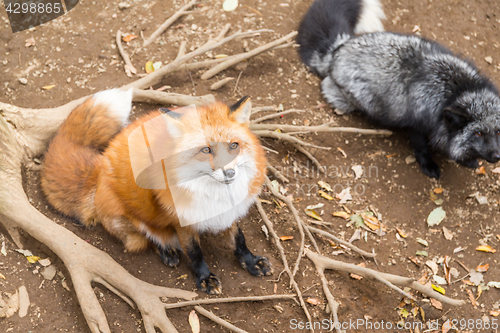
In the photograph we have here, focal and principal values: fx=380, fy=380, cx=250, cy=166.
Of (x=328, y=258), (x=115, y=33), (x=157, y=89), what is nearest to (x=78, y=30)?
(x=115, y=33)

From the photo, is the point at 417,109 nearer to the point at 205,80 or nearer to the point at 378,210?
the point at 378,210

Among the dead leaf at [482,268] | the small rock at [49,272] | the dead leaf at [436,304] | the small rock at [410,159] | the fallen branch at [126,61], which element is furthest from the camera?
the small rock at [410,159]

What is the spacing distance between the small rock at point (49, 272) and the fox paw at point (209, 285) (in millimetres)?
1236

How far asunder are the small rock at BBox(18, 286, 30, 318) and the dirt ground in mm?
35

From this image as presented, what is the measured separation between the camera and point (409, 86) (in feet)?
15.7

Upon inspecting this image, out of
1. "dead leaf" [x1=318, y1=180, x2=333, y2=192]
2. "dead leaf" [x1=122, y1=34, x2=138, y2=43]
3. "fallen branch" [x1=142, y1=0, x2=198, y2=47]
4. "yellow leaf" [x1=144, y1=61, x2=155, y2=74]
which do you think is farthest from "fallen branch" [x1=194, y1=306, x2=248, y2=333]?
"dead leaf" [x1=122, y1=34, x2=138, y2=43]

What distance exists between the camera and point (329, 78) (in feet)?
17.7

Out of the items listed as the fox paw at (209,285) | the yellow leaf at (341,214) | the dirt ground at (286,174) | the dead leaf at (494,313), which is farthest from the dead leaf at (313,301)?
the dead leaf at (494,313)

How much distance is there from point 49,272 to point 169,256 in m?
1.01

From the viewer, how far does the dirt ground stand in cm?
333

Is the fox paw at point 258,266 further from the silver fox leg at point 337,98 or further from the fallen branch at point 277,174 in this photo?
the silver fox leg at point 337,98

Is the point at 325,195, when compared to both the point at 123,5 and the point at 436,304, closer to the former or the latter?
the point at 436,304

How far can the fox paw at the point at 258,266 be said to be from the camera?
355 cm

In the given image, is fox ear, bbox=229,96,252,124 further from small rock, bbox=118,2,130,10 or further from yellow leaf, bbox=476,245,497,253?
small rock, bbox=118,2,130,10
